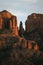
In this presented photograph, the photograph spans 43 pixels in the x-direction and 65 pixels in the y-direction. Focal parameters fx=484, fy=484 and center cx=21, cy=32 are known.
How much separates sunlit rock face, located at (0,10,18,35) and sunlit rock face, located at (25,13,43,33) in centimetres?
1914

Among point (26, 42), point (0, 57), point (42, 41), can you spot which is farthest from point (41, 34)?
point (0, 57)

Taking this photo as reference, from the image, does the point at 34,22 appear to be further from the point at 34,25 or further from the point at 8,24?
the point at 8,24

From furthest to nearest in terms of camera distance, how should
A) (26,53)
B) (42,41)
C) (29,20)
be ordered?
(29,20) < (42,41) < (26,53)

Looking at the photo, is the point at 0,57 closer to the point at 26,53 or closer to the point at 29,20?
the point at 26,53

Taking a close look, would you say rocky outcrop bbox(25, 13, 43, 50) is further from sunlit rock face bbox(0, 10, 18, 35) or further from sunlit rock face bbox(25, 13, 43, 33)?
sunlit rock face bbox(0, 10, 18, 35)

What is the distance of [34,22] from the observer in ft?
613

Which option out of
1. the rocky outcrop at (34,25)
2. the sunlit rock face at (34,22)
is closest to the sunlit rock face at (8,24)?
the rocky outcrop at (34,25)

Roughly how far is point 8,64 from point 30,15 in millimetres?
64220

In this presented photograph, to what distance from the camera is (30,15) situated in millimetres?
188750

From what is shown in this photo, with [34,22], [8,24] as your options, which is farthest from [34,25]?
[8,24]

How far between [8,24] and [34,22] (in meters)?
26.5

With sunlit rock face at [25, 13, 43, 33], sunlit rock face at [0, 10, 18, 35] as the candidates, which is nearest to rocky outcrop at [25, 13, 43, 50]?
sunlit rock face at [25, 13, 43, 33]

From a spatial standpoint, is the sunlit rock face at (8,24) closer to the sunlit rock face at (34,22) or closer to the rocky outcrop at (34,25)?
the rocky outcrop at (34,25)

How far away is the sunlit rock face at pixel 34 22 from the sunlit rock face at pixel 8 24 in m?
19.1
